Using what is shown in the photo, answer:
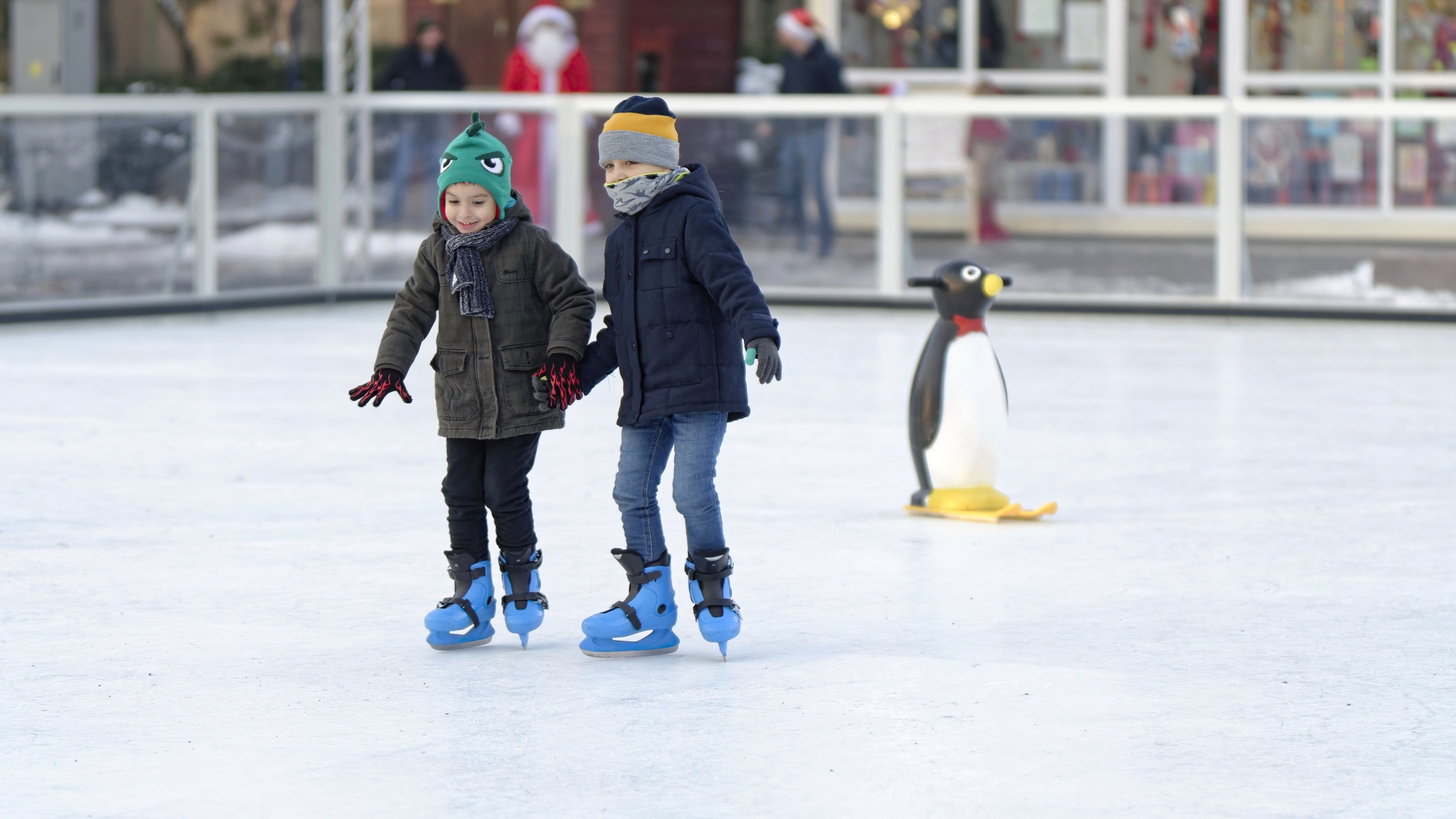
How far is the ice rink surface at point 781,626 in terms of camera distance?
3.99 metres

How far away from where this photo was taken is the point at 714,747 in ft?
13.8

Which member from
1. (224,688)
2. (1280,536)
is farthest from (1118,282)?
(224,688)

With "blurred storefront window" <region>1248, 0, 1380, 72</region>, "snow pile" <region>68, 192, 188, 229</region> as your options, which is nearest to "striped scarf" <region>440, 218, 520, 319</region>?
"snow pile" <region>68, 192, 188, 229</region>

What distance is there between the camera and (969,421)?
6.98m

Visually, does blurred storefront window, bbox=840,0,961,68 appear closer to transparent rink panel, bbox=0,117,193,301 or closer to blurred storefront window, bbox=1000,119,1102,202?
blurred storefront window, bbox=1000,119,1102,202

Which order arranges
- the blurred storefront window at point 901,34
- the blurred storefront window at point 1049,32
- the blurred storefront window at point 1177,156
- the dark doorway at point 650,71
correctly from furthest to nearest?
1. the dark doorway at point 650,71
2. the blurred storefront window at point 901,34
3. the blurred storefront window at point 1049,32
4. the blurred storefront window at point 1177,156

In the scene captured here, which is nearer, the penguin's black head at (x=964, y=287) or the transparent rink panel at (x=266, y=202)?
the penguin's black head at (x=964, y=287)

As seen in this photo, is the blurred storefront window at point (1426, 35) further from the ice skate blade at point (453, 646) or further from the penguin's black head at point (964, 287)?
the ice skate blade at point (453, 646)

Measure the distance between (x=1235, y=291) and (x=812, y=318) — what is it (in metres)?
2.52

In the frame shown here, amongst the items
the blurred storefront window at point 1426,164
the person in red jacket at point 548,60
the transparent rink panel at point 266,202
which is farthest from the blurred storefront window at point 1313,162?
the transparent rink panel at point 266,202

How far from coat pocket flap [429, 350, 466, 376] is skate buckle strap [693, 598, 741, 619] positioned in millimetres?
741

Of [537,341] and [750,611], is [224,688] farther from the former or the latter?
[750,611]

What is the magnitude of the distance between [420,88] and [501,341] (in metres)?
11.0

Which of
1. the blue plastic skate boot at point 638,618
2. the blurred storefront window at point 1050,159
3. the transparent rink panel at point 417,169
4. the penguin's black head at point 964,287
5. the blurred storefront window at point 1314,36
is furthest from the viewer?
the blurred storefront window at point 1314,36
